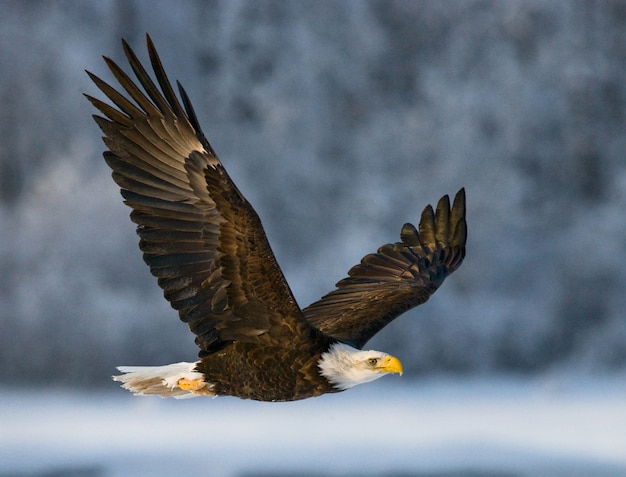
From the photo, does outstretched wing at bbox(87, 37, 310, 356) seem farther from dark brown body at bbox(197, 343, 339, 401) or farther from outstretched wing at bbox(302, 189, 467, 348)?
outstretched wing at bbox(302, 189, 467, 348)

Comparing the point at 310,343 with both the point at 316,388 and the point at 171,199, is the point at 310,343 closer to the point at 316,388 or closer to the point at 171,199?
the point at 316,388

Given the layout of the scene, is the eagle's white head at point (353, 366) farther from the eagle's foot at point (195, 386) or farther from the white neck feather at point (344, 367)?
the eagle's foot at point (195, 386)

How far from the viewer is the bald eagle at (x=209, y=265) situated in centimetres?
933

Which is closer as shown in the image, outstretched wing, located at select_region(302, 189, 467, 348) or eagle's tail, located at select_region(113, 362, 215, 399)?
eagle's tail, located at select_region(113, 362, 215, 399)

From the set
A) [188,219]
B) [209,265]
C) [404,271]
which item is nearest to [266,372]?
[209,265]

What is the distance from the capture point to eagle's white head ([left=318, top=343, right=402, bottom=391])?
9.51m

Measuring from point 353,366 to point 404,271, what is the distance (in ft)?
10.6

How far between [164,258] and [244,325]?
3.17 ft

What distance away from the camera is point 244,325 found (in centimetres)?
962

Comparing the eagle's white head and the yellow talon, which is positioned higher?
the yellow talon

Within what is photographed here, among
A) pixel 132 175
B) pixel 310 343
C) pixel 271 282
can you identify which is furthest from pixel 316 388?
pixel 132 175

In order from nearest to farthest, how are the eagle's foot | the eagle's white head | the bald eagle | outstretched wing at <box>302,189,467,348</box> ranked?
1. the bald eagle
2. the eagle's white head
3. the eagle's foot
4. outstretched wing at <box>302,189,467,348</box>

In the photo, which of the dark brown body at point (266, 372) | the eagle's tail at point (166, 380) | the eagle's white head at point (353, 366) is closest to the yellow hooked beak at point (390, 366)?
the eagle's white head at point (353, 366)

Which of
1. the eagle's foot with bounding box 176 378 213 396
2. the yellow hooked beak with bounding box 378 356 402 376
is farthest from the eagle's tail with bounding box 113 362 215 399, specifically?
the yellow hooked beak with bounding box 378 356 402 376
